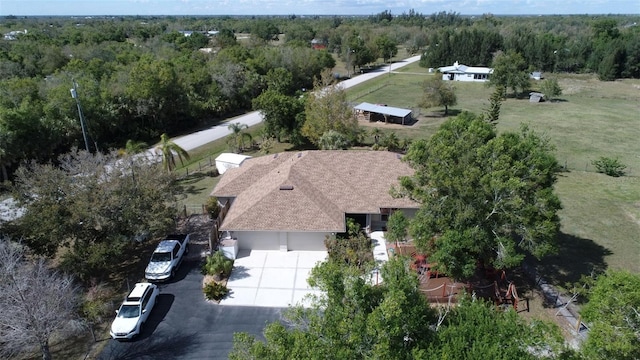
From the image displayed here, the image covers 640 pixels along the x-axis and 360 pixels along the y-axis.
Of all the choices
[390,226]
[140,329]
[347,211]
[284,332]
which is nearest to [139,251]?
[140,329]

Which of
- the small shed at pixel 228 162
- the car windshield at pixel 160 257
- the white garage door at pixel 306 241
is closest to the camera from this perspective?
the car windshield at pixel 160 257

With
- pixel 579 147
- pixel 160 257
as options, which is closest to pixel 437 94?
pixel 579 147

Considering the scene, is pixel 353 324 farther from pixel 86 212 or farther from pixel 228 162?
pixel 228 162

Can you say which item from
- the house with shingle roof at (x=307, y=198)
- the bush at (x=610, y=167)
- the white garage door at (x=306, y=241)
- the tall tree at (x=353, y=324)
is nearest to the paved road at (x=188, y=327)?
the house with shingle roof at (x=307, y=198)

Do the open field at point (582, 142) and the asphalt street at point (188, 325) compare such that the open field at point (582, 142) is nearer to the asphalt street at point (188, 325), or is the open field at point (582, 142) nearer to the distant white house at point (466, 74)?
the distant white house at point (466, 74)

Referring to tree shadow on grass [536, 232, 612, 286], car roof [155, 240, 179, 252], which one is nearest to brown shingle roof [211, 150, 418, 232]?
car roof [155, 240, 179, 252]

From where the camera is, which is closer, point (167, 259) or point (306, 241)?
point (167, 259)

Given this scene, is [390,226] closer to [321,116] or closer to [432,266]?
[432,266]
